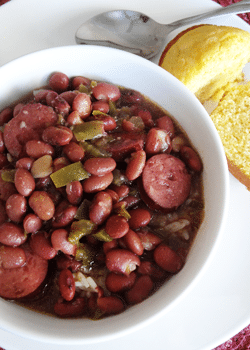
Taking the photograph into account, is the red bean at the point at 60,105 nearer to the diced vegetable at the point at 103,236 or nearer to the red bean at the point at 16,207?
the red bean at the point at 16,207

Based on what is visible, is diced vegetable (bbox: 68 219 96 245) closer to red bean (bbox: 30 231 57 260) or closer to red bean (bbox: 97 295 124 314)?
red bean (bbox: 30 231 57 260)

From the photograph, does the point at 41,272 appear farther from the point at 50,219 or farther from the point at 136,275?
the point at 136,275

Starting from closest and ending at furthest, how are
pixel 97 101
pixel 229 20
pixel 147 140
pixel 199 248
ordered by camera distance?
pixel 199 248 < pixel 147 140 < pixel 97 101 < pixel 229 20

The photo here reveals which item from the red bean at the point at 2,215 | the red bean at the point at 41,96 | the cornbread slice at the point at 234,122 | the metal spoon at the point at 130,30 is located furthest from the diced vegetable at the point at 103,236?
the metal spoon at the point at 130,30

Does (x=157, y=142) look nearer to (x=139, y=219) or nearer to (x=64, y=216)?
(x=139, y=219)

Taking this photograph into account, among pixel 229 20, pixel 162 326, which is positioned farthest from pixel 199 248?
pixel 229 20

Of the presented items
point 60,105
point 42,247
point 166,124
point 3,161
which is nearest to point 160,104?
Answer: point 166,124
